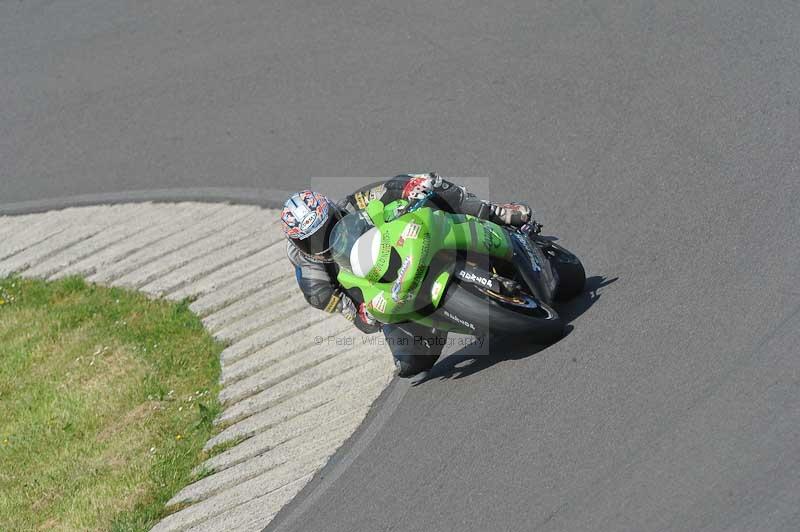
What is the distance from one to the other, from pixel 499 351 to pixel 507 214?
1.12 metres

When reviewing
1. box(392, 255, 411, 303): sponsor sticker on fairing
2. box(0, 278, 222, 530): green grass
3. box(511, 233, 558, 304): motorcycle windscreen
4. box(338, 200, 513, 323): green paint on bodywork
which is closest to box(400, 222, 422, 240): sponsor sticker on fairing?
box(338, 200, 513, 323): green paint on bodywork

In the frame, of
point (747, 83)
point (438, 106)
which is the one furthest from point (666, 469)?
point (438, 106)

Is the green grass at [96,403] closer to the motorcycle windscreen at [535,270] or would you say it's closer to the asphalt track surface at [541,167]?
the asphalt track surface at [541,167]

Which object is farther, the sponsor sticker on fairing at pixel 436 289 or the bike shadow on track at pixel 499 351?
the bike shadow on track at pixel 499 351

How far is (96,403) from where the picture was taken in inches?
399

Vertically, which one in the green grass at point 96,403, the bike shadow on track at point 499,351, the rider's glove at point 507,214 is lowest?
the green grass at point 96,403

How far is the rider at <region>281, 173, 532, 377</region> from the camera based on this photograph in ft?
27.0

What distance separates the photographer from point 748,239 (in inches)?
332

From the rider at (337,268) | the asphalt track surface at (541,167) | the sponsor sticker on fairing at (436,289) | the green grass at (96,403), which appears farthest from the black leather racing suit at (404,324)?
the green grass at (96,403)

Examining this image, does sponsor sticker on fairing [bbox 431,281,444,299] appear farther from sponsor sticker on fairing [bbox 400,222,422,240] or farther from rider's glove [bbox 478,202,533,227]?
rider's glove [bbox 478,202,533,227]

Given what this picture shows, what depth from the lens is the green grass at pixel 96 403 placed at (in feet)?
29.1

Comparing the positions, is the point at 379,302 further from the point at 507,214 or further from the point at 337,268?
the point at 507,214

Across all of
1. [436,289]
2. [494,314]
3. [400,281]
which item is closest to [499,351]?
[494,314]

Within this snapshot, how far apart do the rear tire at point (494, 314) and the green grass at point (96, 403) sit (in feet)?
9.16
